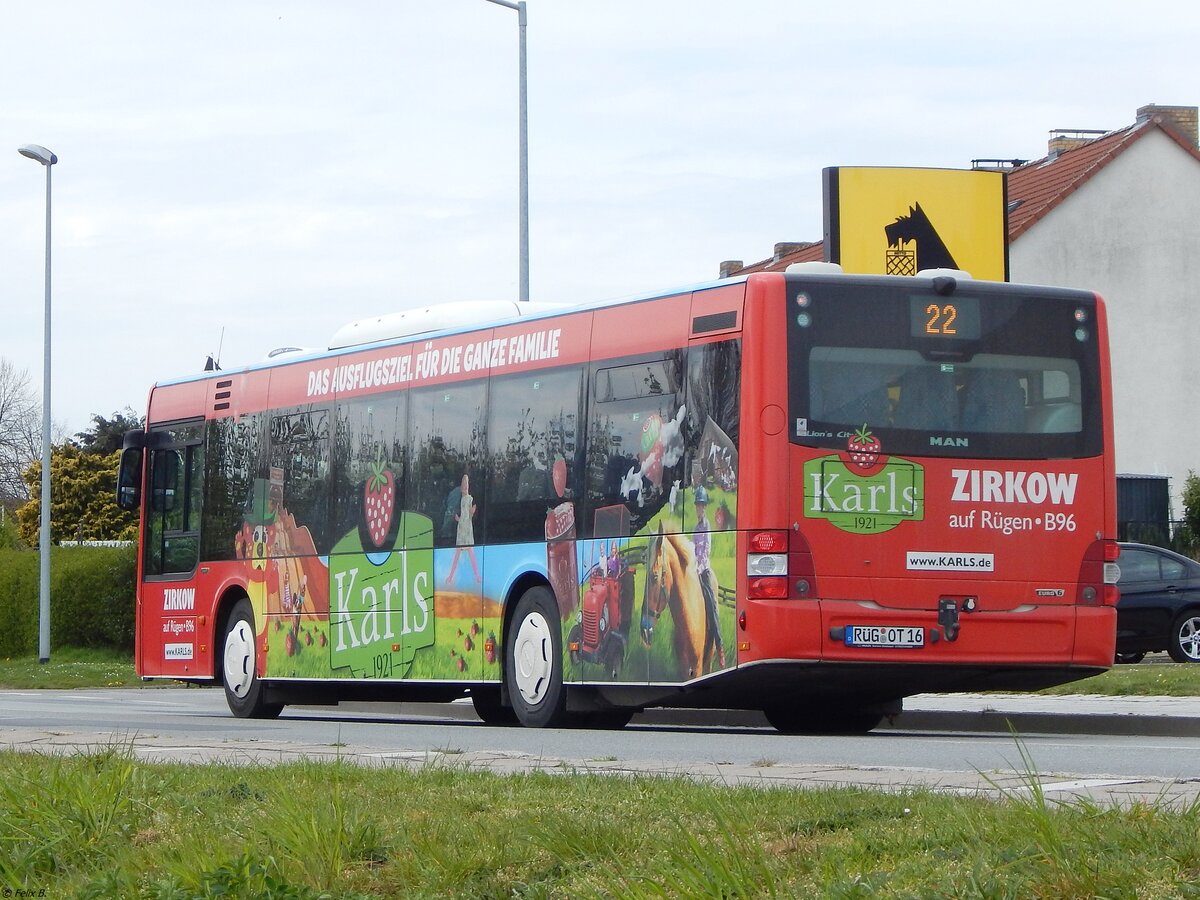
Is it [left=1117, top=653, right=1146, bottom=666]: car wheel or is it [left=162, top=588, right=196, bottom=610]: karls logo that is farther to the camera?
[left=1117, top=653, right=1146, bottom=666]: car wheel

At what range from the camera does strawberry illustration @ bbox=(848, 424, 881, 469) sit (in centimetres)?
1348

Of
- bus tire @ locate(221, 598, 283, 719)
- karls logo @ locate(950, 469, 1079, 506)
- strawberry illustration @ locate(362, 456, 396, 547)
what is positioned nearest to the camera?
karls logo @ locate(950, 469, 1079, 506)

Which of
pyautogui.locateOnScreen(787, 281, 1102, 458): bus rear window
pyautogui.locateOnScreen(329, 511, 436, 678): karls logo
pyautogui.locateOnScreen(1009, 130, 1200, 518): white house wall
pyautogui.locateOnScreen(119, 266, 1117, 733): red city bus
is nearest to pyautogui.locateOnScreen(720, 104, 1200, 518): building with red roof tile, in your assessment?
pyautogui.locateOnScreen(1009, 130, 1200, 518): white house wall

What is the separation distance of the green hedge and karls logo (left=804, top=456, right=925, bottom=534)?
28011 millimetres

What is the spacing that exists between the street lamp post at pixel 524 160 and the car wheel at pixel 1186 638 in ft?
30.6

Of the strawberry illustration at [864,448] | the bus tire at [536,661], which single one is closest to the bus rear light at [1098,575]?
the strawberry illustration at [864,448]

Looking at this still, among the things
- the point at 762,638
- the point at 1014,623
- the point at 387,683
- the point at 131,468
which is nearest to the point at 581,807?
the point at 762,638

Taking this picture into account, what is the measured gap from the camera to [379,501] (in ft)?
56.8

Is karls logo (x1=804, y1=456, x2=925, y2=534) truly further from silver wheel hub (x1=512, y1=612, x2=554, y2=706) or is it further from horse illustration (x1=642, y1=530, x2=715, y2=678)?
silver wheel hub (x1=512, y1=612, x2=554, y2=706)

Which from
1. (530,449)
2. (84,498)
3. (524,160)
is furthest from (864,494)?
(84,498)

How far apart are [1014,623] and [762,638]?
1.86 metres

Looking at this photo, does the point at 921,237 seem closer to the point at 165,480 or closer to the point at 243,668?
the point at 165,480

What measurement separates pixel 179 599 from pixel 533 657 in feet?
19.1

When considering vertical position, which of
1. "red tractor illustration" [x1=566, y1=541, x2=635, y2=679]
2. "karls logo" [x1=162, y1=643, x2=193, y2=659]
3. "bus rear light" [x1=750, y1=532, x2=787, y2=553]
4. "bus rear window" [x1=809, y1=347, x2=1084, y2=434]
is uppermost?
"bus rear window" [x1=809, y1=347, x2=1084, y2=434]
